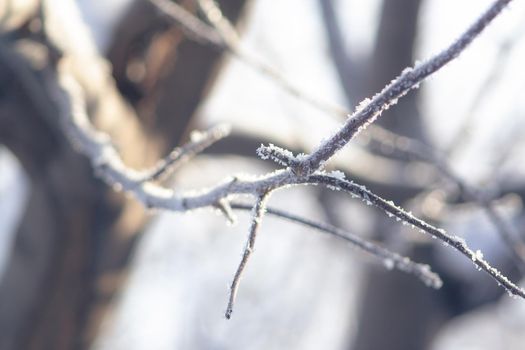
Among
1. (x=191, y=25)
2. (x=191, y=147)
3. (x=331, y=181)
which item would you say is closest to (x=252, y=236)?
(x=331, y=181)

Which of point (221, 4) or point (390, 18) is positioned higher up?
point (390, 18)

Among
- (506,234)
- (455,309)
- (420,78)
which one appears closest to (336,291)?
(455,309)

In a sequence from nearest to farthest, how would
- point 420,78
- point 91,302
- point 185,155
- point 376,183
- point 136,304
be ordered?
point 420,78 → point 185,155 → point 91,302 → point 376,183 → point 136,304

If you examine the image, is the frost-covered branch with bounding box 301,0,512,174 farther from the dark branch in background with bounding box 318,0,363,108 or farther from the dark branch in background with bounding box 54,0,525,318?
the dark branch in background with bounding box 318,0,363,108

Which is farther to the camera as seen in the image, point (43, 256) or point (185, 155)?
A: point (43, 256)


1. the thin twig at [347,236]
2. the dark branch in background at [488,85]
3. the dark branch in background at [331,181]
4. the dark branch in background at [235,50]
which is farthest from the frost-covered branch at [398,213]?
the dark branch in background at [488,85]

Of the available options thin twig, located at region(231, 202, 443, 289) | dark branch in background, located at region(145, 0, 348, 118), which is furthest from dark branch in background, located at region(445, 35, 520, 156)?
thin twig, located at region(231, 202, 443, 289)

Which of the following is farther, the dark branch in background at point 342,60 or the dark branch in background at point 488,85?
the dark branch in background at point 342,60

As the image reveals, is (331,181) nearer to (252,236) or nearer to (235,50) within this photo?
(252,236)

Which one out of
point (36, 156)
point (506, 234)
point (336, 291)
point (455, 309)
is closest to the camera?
point (506, 234)

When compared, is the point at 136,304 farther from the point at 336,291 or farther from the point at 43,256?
the point at 43,256

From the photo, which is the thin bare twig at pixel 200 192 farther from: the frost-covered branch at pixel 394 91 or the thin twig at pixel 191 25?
the thin twig at pixel 191 25
